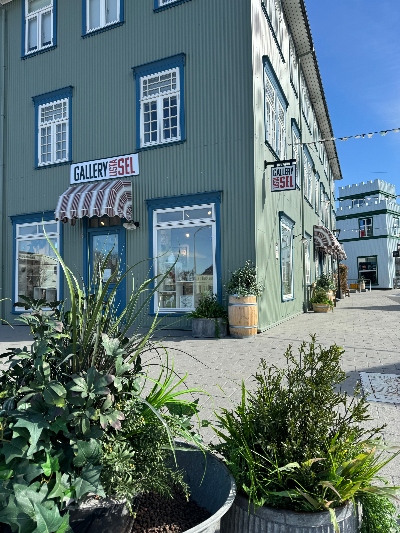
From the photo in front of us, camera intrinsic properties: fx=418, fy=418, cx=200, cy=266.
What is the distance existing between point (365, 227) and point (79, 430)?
44.8 m

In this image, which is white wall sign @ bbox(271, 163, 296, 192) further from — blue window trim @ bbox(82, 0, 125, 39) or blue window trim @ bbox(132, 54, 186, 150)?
blue window trim @ bbox(82, 0, 125, 39)

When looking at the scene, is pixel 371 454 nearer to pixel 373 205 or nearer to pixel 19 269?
pixel 19 269

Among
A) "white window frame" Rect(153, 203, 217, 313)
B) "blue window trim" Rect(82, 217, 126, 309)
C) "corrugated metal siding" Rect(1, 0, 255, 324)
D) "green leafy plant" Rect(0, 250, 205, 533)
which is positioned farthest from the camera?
"blue window trim" Rect(82, 217, 126, 309)

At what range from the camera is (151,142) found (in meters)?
10.8

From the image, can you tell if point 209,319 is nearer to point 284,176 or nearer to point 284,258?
→ point 284,176

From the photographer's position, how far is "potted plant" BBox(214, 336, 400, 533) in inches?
64.0

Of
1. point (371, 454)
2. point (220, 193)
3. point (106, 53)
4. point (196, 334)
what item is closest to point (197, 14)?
point (106, 53)

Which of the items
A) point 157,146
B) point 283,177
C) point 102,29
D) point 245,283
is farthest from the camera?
point 102,29

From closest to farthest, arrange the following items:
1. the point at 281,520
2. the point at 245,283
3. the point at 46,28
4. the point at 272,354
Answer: the point at 281,520
the point at 272,354
the point at 245,283
the point at 46,28

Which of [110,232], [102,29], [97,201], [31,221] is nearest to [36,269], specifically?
[31,221]

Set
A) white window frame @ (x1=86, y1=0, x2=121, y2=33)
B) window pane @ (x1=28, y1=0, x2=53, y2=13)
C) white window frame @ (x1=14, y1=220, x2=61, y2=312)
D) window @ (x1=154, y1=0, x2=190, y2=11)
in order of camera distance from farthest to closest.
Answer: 1. window pane @ (x1=28, y1=0, x2=53, y2=13)
2. white window frame @ (x1=14, y1=220, x2=61, y2=312)
3. white window frame @ (x1=86, y1=0, x2=121, y2=33)
4. window @ (x1=154, y1=0, x2=190, y2=11)

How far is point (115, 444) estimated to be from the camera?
161 centimetres

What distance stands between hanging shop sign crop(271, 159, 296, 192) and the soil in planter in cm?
897

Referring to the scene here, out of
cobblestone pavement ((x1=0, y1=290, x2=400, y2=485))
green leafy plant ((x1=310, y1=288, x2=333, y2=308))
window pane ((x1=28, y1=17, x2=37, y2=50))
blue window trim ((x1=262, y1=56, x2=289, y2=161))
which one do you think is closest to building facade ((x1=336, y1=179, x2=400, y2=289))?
green leafy plant ((x1=310, y1=288, x2=333, y2=308))
